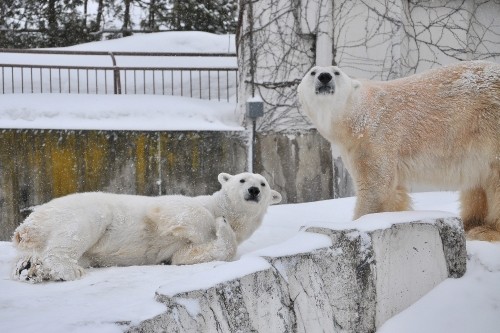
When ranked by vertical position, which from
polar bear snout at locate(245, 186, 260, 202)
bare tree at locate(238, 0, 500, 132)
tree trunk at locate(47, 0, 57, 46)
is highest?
tree trunk at locate(47, 0, 57, 46)

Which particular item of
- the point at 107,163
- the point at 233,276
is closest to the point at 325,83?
the point at 233,276

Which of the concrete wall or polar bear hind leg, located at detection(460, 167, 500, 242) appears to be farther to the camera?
the concrete wall

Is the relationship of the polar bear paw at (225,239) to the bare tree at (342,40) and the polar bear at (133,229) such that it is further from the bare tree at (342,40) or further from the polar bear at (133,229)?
the bare tree at (342,40)

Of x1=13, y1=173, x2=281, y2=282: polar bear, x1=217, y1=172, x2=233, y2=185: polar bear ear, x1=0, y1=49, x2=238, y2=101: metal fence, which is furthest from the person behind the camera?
x1=0, y1=49, x2=238, y2=101: metal fence

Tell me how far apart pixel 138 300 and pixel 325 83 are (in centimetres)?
218

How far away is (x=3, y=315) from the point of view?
2.43 metres

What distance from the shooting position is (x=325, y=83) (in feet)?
13.9

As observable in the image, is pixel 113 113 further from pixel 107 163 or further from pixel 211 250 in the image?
pixel 211 250

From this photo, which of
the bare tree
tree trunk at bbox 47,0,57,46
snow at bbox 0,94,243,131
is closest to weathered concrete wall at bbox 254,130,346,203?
the bare tree

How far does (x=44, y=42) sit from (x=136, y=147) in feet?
27.0

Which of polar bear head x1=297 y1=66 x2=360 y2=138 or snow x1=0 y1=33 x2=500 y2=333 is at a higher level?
polar bear head x1=297 y1=66 x2=360 y2=138

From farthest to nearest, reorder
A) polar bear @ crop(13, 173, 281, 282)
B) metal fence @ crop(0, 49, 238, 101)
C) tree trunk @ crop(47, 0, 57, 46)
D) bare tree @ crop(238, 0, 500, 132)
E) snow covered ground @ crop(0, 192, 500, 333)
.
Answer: tree trunk @ crop(47, 0, 57, 46) < metal fence @ crop(0, 49, 238, 101) < bare tree @ crop(238, 0, 500, 132) < polar bear @ crop(13, 173, 281, 282) < snow covered ground @ crop(0, 192, 500, 333)

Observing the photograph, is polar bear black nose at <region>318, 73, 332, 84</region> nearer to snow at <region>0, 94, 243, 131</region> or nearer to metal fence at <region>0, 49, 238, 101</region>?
snow at <region>0, 94, 243, 131</region>

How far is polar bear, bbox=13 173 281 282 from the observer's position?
11.1ft
